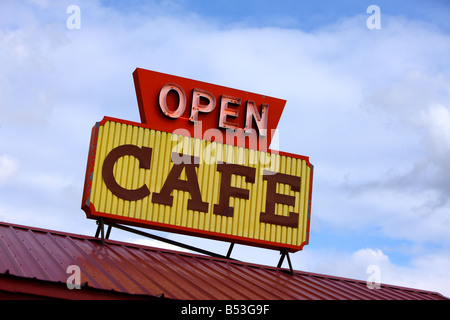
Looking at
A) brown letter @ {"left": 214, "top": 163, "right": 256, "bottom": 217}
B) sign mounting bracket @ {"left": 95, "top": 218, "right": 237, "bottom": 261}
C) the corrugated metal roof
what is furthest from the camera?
brown letter @ {"left": 214, "top": 163, "right": 256, "bottom": 217}

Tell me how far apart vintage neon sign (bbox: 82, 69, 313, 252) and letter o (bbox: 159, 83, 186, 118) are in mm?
31

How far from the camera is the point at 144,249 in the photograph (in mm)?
18422

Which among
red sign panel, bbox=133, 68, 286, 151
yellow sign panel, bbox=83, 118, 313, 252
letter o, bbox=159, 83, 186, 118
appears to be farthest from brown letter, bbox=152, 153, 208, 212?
letter o, bbox=159, 83, 186, 118

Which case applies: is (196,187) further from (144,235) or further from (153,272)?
(153,272)

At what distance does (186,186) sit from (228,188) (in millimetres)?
1374

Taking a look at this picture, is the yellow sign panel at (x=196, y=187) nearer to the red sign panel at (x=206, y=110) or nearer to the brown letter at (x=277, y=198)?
the brown letter at (x=277, y=198)

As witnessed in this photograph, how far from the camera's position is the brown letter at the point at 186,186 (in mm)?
19203

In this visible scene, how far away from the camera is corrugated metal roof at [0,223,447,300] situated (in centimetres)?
1414

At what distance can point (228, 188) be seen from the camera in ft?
65.6

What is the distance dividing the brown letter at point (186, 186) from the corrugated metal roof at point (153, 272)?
1495 millimetres

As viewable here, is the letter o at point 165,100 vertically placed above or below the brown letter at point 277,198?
above

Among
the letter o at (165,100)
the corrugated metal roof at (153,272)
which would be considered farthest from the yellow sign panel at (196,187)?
the corrugated metal roof at (153,272)

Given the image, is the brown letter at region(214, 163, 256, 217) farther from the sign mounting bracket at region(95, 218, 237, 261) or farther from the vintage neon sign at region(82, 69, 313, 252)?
the sign mounting bracket at region(95, 218, 237, 261)

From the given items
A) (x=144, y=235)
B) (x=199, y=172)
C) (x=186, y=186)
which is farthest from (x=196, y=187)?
(x=144, y=235)
